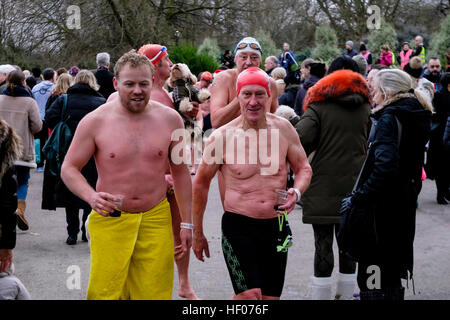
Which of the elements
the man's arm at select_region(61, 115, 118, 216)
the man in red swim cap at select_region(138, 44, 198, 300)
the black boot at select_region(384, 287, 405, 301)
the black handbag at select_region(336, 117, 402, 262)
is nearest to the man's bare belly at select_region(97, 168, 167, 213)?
the man's arm at select_region(61, 115, 118, 216)

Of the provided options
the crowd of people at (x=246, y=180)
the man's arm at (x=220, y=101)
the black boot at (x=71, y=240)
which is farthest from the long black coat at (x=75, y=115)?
the crowd of people at (x=246, y=180)

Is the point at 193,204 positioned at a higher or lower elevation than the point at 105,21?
lower

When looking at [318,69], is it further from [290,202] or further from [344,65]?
[290,202]

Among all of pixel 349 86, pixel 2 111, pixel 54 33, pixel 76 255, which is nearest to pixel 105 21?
pixel 54 33

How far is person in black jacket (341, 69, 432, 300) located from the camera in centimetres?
457

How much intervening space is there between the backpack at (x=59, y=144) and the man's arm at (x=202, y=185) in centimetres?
383

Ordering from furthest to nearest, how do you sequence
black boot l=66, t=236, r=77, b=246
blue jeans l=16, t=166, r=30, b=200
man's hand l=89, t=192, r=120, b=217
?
blue jeans l=16, t=166, r=30, b=200 < black boot l=66, t=236, r=77, b=246 < man's hand l=89, t=192, r=120, b=217

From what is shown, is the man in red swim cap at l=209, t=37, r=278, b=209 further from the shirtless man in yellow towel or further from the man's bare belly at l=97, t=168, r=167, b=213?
the man's bare belly at l=97, t=168, r=167, b=213

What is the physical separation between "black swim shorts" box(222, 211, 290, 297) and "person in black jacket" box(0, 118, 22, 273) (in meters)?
1.35

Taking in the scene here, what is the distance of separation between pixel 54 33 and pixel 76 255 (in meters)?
16.6

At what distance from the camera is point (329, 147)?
5371 millimetres

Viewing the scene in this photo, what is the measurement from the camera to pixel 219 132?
4.46m

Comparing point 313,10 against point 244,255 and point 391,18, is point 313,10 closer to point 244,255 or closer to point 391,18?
point 391,18

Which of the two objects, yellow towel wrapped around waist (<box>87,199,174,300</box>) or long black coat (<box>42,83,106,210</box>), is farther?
long black coat (<box>42,83,106,210</box>)
